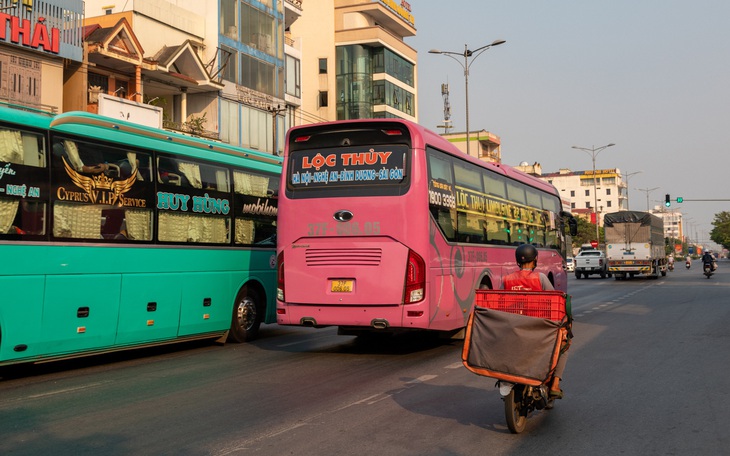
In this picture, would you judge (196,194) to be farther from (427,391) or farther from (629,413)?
(629,413)

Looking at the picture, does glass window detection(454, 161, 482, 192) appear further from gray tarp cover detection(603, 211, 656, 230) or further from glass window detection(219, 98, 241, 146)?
gray tarp cover detection(603, 211, 656, 230)

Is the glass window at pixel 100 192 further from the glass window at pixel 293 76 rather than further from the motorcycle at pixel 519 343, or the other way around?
the glass window at pixel 293 76

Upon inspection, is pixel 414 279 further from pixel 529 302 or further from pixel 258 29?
pixel 258 29

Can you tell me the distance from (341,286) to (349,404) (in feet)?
10.7

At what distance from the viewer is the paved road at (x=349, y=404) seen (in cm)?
592

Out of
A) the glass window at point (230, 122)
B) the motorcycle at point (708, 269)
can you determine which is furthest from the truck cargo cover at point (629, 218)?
the glass window at point (230, 122)

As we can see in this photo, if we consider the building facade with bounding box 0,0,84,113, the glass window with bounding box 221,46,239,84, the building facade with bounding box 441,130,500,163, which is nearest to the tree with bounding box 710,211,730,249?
the building facade with bounding box 441,130,500,163

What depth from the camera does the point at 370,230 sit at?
10.5 m

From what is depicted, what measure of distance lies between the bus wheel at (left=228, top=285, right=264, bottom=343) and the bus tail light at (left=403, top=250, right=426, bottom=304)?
3.69 meters

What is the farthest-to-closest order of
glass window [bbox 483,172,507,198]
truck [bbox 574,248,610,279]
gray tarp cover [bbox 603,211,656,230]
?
truck [bbox 574,248,610,279] < gray tarp cover [bbox 603,211,656,230] < glass window [bbox 483,172,507,198]

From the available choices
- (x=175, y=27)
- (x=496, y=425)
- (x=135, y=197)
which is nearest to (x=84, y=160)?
(x=135, y=197)

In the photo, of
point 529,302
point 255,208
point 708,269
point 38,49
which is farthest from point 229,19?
point 529,302

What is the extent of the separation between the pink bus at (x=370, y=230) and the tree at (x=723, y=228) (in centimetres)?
14330

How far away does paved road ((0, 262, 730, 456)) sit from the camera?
5.92m
